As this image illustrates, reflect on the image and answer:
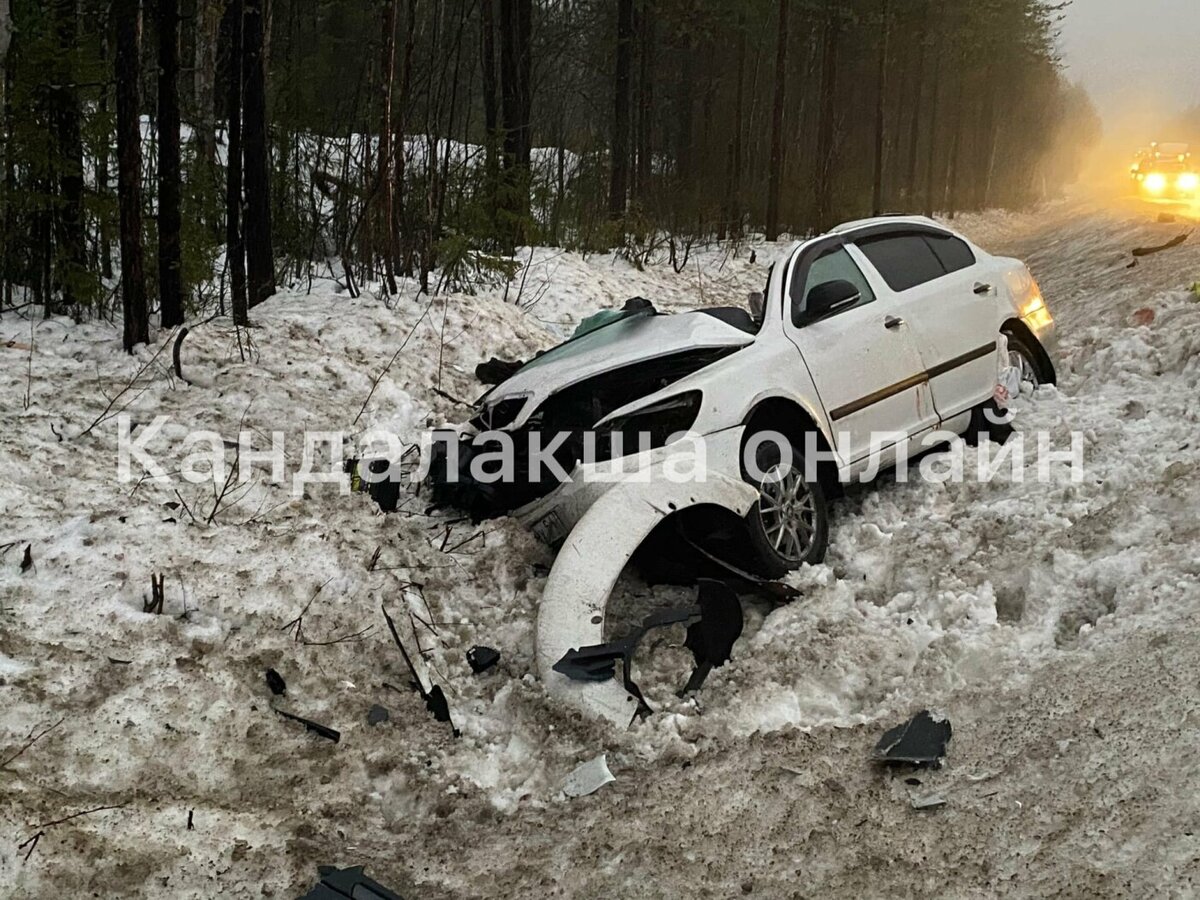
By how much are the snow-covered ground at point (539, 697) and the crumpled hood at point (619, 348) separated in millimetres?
873

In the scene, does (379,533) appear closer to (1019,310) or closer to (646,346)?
(646,346)

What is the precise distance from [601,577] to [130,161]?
503 centimetres

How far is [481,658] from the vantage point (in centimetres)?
445

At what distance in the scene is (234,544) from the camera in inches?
189

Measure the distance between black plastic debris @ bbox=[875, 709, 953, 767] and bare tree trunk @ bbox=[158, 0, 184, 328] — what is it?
6353mm

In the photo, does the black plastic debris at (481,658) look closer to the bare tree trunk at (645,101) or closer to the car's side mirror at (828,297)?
the car's side mirror at (828,297)

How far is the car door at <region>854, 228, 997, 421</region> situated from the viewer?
6301 mm

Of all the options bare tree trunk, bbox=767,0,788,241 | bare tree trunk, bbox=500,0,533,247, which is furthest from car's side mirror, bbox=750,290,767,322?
bare tree trunk, bbox=767,0,788,241

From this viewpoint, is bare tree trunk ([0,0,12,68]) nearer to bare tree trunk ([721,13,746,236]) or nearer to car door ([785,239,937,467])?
car door ([785,239,937,467])

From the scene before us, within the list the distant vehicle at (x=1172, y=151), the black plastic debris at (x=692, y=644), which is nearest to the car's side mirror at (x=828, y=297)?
the black plastic debris at (x=692, y=644)

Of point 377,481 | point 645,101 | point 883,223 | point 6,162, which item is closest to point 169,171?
point 6,162

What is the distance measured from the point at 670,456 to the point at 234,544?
2.24 m

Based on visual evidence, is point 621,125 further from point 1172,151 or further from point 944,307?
point 1172,151

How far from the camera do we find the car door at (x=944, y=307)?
630cm
